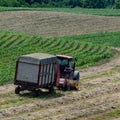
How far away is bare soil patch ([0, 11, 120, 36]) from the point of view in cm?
7193

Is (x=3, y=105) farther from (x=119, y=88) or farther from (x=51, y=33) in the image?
(x=51, y=33)

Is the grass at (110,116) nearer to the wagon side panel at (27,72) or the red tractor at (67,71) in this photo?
the wagon side panel at (27,72)

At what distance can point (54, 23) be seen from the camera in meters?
78.6

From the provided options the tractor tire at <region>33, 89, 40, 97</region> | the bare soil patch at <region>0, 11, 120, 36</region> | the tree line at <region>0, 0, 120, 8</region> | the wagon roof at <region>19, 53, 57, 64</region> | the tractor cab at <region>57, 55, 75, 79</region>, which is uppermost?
the wagon roof at <region>19, 53, 57, 64</region>

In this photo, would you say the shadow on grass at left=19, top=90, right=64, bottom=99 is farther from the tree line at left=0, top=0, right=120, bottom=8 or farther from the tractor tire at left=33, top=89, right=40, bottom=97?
the tree line at left=0, top=0, right=120, bottom=8

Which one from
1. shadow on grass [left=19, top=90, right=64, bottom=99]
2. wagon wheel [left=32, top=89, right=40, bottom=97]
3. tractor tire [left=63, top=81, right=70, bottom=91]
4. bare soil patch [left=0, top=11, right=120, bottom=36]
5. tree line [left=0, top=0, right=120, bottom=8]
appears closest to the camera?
wagon wheel [left=32, top=89, right=40, bottom=97]

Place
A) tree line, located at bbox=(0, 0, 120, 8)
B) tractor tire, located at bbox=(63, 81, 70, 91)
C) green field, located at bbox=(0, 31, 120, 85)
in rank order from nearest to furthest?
tractor tire, located at bbox=(63, 81, 70, 91), green field, located at bbox=(0, 31, 120, 85), tree line, located at bbox=(0, 0, 120, 8)

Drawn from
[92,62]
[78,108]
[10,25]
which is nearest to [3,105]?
[78,108]

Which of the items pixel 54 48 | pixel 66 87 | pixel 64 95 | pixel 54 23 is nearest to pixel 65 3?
pixel 54 23

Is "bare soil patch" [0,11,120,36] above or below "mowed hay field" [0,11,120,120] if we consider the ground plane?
below

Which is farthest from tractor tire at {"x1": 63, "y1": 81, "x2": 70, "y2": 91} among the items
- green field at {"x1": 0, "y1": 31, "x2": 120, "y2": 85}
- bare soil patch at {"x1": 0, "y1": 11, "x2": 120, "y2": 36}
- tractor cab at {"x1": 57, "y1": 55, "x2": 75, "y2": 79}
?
bare soil patch at {"x1": 0, "y1": 11, "x2": 120, "y2": 36}

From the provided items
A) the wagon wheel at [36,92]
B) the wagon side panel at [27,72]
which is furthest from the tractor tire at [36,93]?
the wagon side panel at [27,72]

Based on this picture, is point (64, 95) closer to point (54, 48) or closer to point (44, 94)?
point (44, 94)

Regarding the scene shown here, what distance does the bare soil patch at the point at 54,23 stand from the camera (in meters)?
71.9
